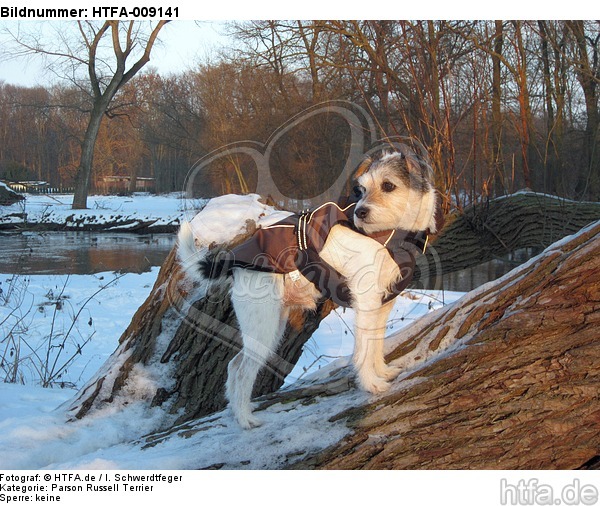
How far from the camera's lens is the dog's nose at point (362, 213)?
110 inches

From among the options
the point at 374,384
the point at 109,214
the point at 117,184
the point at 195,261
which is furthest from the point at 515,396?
the point at 117,184

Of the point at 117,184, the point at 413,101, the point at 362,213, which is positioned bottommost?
the point at 362,213

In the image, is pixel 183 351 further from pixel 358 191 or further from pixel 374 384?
pixel 358 191

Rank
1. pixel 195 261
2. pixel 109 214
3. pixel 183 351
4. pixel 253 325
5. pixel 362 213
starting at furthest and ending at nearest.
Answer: pixel 109 214
pixel 183 351
pixel 195 261
pixel 253 325
pixel 362 213

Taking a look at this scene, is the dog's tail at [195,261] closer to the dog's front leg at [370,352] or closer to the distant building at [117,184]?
the dog's front leg at [370,352]

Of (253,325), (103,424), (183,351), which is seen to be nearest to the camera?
(253,325)

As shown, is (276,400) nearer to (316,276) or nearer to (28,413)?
(316,276)

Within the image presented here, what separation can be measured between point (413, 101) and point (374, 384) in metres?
2.86

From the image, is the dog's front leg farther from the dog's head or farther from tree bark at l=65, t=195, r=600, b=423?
tree bark at l=65, t=195, r=600, b=423

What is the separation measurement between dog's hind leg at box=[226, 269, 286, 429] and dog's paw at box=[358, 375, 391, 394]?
63cm

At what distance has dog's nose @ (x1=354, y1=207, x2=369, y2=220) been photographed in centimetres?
280

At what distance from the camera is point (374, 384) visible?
288 centimetres
